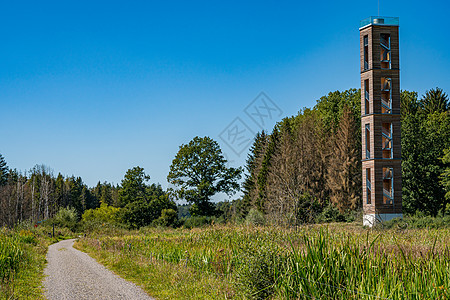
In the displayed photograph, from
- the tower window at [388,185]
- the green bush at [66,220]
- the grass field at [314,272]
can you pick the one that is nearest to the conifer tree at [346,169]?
the tower window at [388,185]

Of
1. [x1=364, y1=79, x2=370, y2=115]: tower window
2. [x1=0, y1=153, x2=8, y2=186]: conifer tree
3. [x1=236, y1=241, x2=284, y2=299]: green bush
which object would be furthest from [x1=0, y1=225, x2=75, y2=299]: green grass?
[x1=0, y1=153, x2=8, y2=186]: conifer tree

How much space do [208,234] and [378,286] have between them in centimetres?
1171

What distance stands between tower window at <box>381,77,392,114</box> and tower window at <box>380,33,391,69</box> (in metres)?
1.12

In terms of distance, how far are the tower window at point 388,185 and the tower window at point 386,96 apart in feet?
14.5

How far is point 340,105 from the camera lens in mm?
53219

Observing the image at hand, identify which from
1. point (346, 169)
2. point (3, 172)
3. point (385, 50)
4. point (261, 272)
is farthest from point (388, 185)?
point (3, 172)

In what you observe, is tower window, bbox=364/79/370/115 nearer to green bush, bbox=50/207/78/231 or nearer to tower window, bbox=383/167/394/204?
tower window, bbox=383/167/394/204

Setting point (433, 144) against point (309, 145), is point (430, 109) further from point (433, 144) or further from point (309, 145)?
point (309, 145)

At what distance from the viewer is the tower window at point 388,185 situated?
31125 mm

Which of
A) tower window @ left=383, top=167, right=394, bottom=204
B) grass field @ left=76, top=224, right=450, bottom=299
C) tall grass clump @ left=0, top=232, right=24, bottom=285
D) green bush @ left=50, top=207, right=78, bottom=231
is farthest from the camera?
A: green bush @ left=50, top=207, right=78, bottom=231

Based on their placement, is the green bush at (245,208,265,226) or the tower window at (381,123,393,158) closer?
the green bush at (245,208,265,226)

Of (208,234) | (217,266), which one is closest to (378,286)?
(217,266)

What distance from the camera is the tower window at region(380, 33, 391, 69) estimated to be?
32.4 meters

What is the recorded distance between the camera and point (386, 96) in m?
32.7
